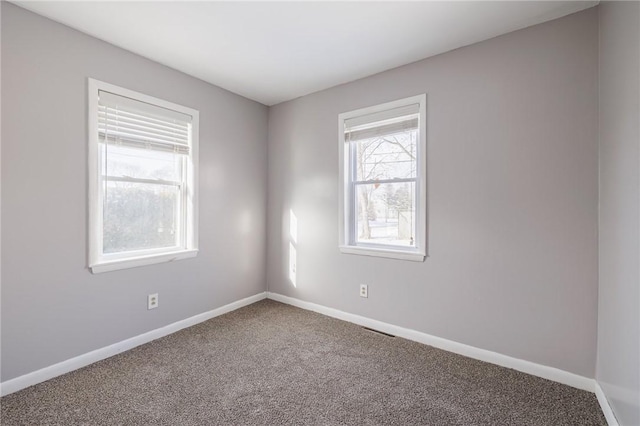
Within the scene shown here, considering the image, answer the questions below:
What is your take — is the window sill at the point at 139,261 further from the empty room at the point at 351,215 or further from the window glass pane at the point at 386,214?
the window glass pane at the point at 386,214

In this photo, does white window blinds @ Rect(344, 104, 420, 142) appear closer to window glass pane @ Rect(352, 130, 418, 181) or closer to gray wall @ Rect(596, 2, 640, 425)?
window glass pane @ Rect(352, 130, 418, 181)

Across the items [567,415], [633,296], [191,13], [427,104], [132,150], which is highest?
[191,13]

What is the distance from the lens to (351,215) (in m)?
3.22

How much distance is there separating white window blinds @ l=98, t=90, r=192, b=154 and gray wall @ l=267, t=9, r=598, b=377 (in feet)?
5.57

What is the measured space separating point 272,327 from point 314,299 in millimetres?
627

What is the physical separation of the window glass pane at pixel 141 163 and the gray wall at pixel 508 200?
185cm

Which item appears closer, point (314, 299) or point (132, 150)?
point (132, 150)

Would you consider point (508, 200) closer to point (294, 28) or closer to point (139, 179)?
point (294, 28)

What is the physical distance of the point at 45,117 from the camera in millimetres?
2082

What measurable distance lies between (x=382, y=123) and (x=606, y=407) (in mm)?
2538

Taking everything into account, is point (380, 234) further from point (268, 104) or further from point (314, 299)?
point (268, 104)

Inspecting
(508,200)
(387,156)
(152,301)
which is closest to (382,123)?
(387,156)

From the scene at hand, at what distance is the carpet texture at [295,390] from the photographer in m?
1.73

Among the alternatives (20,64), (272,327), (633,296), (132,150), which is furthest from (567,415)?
(20,64)
